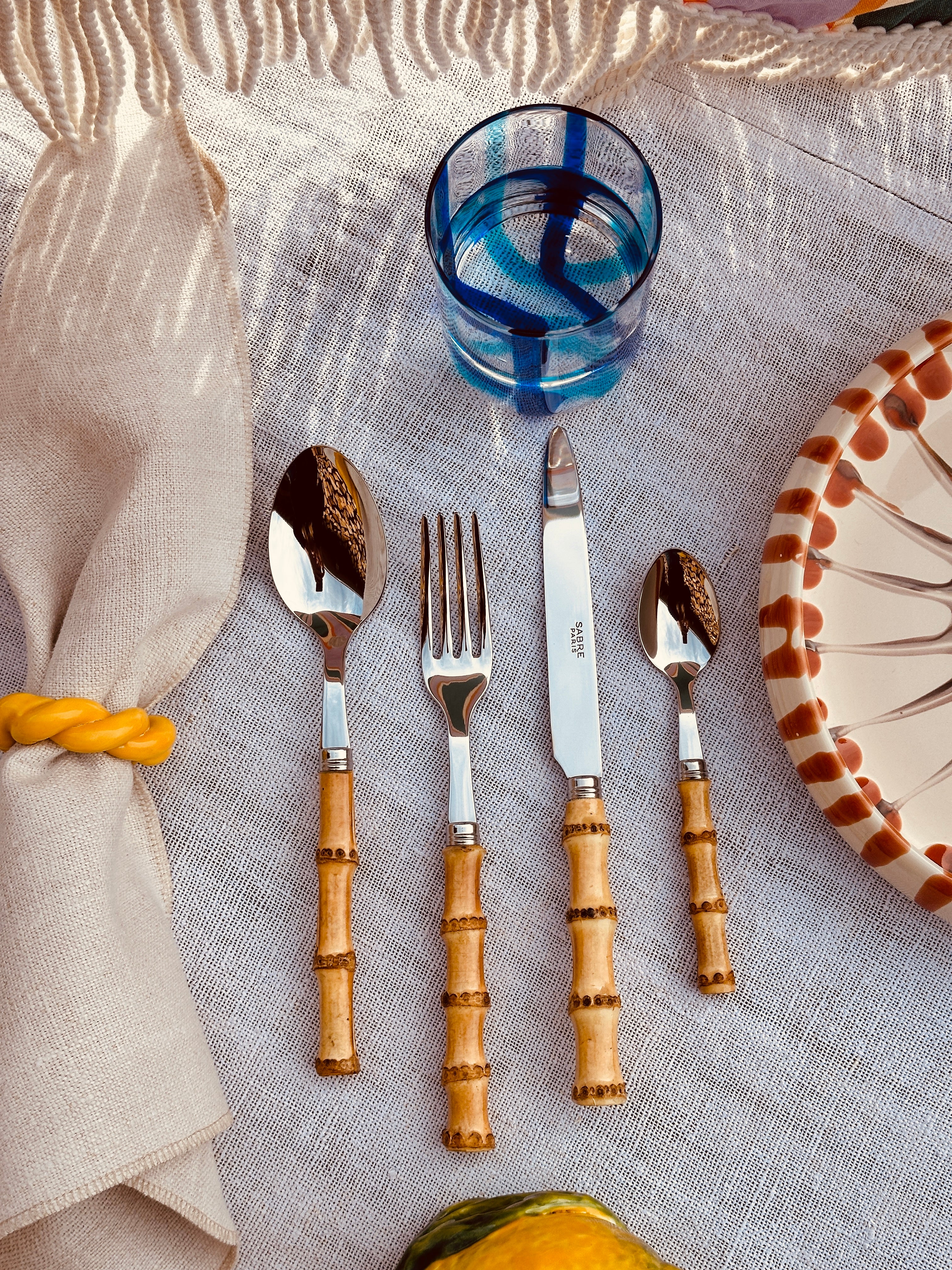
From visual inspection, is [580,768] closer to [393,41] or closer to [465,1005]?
[465,1005]

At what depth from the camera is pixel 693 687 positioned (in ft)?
2.14

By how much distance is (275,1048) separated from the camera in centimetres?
61

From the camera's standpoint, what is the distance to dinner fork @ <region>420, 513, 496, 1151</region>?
580 millimetres

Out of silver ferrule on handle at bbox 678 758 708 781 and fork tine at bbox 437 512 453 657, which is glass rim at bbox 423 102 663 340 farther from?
silver ferrule on handle at bbox 678 758 708 781

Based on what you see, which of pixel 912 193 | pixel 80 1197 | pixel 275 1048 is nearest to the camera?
pixel 80 1197

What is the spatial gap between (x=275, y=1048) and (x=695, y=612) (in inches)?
15.2

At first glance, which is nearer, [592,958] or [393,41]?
[393,41]

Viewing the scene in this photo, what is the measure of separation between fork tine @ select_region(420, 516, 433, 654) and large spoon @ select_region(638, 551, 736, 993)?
0.14 metres

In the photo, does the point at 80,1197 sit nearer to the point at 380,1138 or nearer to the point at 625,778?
the point at 380,1138

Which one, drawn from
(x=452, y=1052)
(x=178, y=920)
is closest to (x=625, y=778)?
(x=452, y=1052)

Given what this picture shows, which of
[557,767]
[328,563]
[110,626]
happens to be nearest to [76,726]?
[110,626]

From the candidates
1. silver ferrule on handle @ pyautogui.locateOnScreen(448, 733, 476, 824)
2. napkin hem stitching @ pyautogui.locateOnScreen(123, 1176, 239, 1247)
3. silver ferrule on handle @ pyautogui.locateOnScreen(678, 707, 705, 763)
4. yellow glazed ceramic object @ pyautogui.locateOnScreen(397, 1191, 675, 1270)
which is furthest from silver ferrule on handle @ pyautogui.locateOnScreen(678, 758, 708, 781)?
napkin hem stitching @ pyautogui.locateOnScreen(123, 1176, 239, 1247)

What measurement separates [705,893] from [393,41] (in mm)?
507

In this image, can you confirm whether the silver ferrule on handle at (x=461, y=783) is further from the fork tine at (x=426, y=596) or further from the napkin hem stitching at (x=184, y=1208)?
the napkin hem stitching at (x=184, y=1208)
